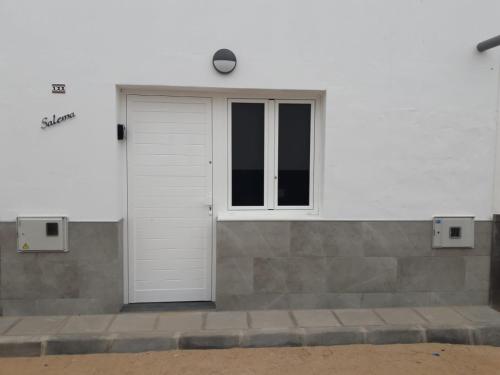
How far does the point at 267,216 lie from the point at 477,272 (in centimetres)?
267

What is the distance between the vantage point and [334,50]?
433cm

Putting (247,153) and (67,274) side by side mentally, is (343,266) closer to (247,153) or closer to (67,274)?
(247,153)

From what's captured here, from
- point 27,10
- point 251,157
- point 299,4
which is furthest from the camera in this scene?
point 251,157

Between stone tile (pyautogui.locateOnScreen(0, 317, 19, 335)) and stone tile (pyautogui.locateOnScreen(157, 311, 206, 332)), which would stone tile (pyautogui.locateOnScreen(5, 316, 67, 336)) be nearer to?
stone tile (pyautogui.locateOnScreen(0, 317, 19, 335))

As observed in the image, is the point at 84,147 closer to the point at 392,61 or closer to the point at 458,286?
the point at 392,61

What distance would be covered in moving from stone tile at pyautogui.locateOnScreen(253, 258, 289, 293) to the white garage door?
24.6 inches

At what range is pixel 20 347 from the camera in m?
3.64

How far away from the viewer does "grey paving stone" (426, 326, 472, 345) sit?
4.02 metres

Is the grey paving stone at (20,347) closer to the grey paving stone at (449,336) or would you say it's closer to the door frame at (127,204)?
the door frame at (127,204)

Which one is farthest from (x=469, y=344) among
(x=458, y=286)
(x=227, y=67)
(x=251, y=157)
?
(x=227, y=67)

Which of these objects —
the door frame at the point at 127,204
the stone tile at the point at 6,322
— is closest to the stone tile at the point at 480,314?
the door frame at the point at 127,204

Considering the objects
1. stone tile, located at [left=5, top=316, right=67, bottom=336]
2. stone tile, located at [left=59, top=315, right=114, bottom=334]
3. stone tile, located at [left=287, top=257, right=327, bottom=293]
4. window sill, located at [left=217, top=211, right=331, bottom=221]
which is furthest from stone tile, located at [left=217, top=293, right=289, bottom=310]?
stone tile, located at [left=5, top=316, right=67, bottom=336]

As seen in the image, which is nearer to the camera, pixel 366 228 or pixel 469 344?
pixel 469 344

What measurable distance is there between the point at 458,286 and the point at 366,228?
137cm
